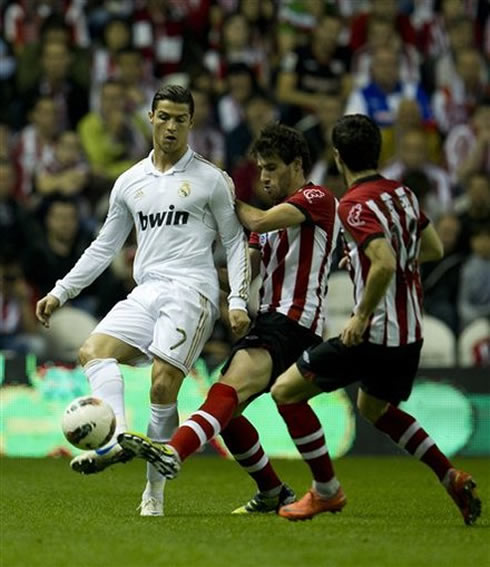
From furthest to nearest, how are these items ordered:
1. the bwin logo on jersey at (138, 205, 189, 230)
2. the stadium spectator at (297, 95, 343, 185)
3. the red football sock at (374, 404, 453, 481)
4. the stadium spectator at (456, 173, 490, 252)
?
the stadium spectator at (297, 95, 343, 185), the stadium spectator at (456, 173, 490, 252), the bwin logo on jersey at (138, 205, 189, 230), the red football sock at (374, 404, 453, 481)

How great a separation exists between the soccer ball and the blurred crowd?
6078mm

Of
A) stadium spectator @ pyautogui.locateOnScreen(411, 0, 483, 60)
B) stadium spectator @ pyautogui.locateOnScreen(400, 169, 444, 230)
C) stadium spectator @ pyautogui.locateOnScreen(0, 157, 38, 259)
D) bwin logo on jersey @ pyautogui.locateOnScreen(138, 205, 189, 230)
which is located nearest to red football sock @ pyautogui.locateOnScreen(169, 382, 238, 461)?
bwin logo on jersey @ pyautogui.locateOnScreen(138, 205, 189, 230)

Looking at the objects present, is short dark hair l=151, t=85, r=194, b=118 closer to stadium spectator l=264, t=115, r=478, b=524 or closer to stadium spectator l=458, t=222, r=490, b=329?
stadium spectator l=264, t=115, r=478, b=524

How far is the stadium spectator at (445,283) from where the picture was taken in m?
13.7

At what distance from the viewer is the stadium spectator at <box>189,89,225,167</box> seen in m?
15.4

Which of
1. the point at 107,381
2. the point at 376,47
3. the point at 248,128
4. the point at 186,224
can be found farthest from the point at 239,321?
the point at 376,47

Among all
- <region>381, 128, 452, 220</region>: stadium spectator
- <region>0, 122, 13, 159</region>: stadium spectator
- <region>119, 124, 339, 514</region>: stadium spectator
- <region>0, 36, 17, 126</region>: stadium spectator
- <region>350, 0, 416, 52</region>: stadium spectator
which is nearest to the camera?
<region>119, 124, 339, 514</region>: stadium spectator

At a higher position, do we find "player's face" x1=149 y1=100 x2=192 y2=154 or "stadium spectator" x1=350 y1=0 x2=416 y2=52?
"stadium spectator" x1=350 y1=0 x2=416 y2=52

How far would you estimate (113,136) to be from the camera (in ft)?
50.8

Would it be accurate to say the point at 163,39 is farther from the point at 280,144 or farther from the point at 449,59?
the point at 280,144

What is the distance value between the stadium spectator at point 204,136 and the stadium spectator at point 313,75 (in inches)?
33.6

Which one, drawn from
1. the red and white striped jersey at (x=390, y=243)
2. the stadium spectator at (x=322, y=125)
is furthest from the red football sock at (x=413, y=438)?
the stadium spectator at (x=322, y=125)

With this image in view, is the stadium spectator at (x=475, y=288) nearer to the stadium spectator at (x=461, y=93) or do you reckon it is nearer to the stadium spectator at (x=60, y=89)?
the stadium spectator at (x=461, y=93)

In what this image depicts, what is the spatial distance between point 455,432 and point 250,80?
16.4 feet
